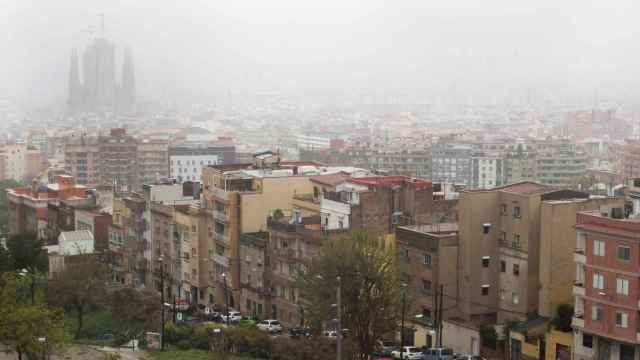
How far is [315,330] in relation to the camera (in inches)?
619

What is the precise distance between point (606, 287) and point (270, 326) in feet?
20.8

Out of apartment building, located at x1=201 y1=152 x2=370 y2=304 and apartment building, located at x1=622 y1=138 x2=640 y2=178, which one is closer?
apartment building, located at x1=201 y1=152 x2=370 y2=304

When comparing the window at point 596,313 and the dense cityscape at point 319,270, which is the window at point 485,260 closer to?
the dense cityscape at point 319,270

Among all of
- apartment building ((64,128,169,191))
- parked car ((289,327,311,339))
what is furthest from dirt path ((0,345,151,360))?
apartment building ((64,128,169,191))

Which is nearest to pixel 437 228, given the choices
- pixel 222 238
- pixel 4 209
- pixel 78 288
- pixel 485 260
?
pixel 485 260

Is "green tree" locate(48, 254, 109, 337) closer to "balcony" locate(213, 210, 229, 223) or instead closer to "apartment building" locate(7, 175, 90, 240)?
"balcony" locate(213, 210, 229, 223)

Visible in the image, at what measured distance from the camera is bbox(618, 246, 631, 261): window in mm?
13930

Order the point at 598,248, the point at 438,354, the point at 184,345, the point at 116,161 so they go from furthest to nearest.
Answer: the point at 116,161, the point at 184,345, the point at 438,354, the point at 598,248

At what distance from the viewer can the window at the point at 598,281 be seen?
1430 cm

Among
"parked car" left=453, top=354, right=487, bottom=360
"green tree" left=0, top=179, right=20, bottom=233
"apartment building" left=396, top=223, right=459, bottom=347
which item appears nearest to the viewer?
"parked car" left=453, top=354, right=487, bottom=360

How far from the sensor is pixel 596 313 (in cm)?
1441

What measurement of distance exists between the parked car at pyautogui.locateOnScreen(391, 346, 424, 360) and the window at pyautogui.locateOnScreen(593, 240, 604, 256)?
2907 mm

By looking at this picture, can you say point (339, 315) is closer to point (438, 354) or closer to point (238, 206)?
point (438, 354)

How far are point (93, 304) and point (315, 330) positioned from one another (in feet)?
22.5
